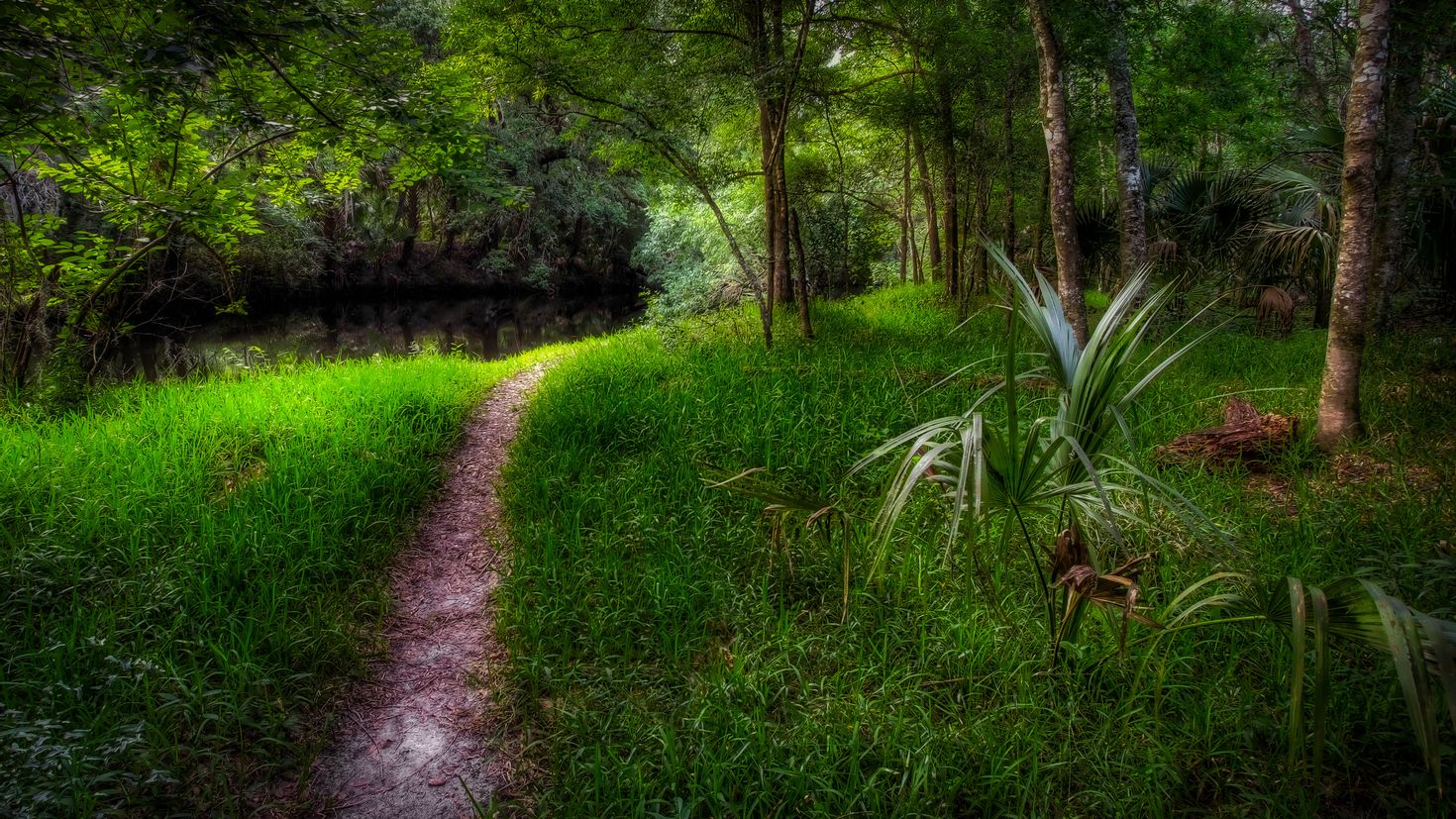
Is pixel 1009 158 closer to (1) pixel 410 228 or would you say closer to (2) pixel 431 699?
(2) pixel 431 699

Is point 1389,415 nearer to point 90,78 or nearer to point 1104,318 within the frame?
point 1104,318

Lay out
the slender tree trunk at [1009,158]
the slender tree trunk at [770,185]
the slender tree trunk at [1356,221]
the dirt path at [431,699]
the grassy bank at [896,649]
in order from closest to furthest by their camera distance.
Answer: the grassy bank at [896,649]
the dirt path at [431,699]
the slender tree trunk at [1356,221]
the slender tree trunk at [1009,158]
the slender tree trunk at [770,185]

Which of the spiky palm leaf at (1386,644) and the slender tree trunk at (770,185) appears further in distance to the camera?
the slender tree trunk at (770,185)

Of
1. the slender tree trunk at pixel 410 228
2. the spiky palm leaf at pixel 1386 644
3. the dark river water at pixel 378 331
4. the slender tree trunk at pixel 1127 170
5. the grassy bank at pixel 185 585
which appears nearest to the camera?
the spiky palm leaf at pixel 1386 644

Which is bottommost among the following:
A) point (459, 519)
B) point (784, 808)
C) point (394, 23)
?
point (784, 808)

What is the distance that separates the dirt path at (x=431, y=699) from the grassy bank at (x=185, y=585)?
0.18 metres

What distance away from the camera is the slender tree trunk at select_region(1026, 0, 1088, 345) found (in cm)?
538

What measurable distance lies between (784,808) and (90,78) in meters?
5.87

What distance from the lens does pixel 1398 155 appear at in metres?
5.91

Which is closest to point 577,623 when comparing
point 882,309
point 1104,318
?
point 1104,318

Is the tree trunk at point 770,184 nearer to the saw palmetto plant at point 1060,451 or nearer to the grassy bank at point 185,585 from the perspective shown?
the grassy bank at point 185,585

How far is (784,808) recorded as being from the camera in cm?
241

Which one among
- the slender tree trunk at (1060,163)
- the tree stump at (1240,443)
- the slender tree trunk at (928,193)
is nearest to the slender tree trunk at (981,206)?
the slender tree trunk at (928,193)

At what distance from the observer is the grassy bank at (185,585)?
2596 millimetres
